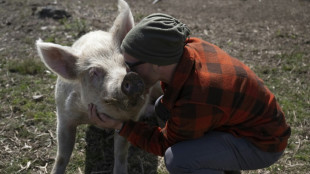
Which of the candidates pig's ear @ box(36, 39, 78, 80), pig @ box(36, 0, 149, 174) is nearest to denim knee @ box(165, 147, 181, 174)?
pig @ box(36, 0, 149, 174)

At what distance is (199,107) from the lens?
7.45 ft

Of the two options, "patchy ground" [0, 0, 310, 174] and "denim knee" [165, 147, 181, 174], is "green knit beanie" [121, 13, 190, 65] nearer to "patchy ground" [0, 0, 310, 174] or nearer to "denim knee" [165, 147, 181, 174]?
"denim knee" [165, 147, 181, 174]

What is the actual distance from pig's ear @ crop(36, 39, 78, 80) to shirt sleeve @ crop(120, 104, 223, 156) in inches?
27.4

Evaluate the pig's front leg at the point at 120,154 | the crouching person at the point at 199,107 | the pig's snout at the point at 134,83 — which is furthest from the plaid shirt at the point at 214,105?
the pig's front leg at the point at 120,154

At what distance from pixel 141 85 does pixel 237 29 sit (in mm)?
4880

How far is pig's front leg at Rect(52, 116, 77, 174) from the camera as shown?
10.5 feet

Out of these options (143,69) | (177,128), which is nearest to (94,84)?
(143,69)

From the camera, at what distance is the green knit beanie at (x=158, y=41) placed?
216 centimetres

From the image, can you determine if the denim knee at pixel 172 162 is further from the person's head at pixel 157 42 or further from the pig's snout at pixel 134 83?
the person's head at pixel 157 42

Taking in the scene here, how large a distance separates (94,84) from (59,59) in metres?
0.40

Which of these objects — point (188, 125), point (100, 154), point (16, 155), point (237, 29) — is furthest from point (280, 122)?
point (237, 29)

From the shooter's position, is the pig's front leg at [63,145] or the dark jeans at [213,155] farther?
the pig's front leg at [63,145]

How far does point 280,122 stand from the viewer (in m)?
2.56

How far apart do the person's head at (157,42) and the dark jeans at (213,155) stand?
70 centimetres
